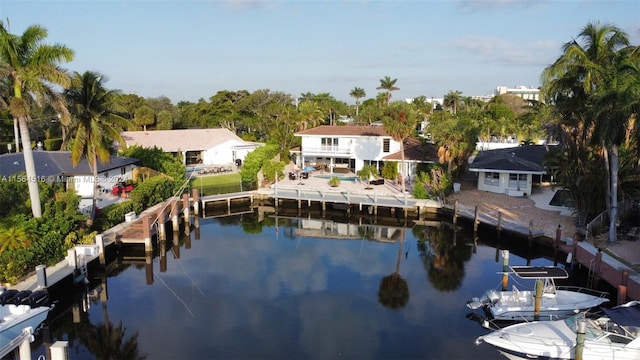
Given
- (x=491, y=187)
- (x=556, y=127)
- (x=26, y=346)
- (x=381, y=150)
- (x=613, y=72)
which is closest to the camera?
(x=26, y=346)

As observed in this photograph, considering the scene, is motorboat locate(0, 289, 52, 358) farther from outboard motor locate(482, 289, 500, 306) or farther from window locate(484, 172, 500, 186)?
window locate(484, 172, 500, 186)

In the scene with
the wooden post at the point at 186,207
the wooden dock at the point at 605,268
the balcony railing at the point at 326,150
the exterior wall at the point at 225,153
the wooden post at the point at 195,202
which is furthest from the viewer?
the exterior wall at the point at 225,153

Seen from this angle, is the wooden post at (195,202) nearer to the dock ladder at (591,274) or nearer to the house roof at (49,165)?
the house roof at (49,165)

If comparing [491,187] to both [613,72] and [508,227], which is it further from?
[613,72]

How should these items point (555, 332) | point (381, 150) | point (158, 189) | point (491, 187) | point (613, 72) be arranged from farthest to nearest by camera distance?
1. point (381, 150)
2. point (491, 187)
3. point (158, 189)
4. point (613, 72)
5. point (555, 332)

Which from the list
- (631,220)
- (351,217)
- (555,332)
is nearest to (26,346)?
(555,332)

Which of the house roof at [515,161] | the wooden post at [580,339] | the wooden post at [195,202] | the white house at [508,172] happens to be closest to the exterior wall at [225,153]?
the wooden post at [195,202]

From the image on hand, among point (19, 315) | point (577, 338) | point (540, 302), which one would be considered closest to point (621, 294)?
point (540, 302)
